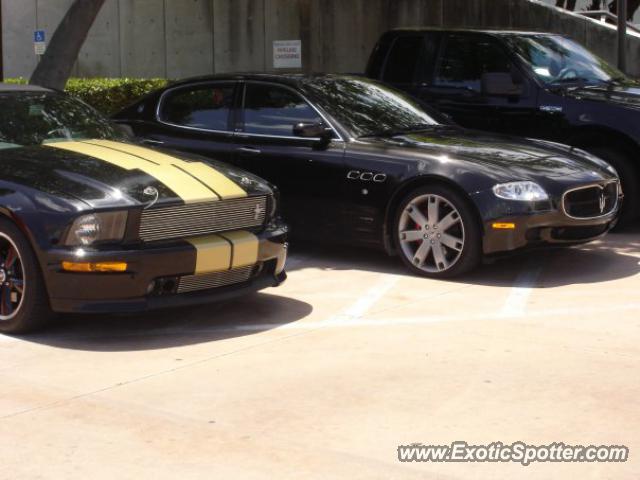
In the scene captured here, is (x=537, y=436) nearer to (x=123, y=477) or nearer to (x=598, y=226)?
(x=123, y=477)

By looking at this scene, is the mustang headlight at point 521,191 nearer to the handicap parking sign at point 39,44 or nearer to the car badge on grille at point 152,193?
the car badge on grille at point 152,193

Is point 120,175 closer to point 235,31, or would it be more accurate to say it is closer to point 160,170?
point 160,170

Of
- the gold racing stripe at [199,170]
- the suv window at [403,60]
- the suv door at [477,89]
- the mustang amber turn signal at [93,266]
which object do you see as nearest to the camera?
the mustang amber turn signal at [93,266]

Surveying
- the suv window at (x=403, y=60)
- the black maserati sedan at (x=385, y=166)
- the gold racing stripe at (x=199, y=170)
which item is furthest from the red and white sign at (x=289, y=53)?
the gold racing stripe at (x=199, y=170)

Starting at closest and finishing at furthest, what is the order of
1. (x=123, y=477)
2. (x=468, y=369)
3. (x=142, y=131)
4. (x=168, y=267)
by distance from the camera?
1. (x=123, y=477)
2. (x=468, y=369)
3. (x=168, y=267)
4. (x=142, y=131)

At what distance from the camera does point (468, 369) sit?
235 inches

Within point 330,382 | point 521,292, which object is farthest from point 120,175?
point 521,292

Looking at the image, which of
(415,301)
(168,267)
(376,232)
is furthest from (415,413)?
(376,232)

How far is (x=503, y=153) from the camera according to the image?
870 cm

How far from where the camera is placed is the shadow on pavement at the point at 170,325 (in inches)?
260

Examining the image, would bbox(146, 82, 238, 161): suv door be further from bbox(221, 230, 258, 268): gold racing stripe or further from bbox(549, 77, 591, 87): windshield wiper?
bbox(549, 77, 591, 87): windshield wiper

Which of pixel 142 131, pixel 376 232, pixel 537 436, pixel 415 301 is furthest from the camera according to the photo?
pixel 142 131

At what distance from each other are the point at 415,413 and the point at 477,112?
21.0ft

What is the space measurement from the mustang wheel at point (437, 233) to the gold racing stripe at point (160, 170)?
2.10 metres
